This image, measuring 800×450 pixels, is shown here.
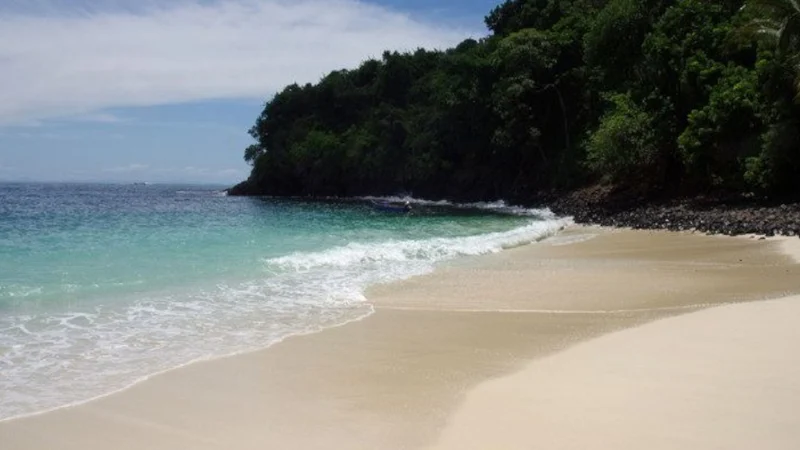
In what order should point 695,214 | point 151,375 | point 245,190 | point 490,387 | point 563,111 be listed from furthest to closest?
point 245,190, point 563,111, point 695,214, point 151,375, point 490,387

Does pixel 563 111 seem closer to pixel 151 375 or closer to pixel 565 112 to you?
pixel 565 112

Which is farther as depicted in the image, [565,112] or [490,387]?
[565,112]

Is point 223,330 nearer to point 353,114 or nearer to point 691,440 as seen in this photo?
point 691,440

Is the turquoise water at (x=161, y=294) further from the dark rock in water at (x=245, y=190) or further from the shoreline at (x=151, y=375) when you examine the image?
the dark rock in water at (x=245, y=190)

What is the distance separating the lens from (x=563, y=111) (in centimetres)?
4500

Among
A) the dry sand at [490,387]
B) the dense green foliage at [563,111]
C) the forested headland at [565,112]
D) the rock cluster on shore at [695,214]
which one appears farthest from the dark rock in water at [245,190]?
the dry sand at [490,387]

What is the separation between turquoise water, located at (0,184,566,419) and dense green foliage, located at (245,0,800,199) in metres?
10.0

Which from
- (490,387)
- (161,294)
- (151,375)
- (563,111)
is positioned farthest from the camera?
(563,111)

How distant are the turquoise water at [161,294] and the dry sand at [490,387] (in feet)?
2.33

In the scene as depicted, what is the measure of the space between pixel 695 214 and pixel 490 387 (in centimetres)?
2231

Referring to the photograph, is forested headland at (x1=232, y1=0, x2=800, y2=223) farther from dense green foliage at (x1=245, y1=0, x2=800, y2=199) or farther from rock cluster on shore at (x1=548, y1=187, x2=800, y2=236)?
rock cluster on shore at (x1=548, y1=187, x2=800, y2=236)

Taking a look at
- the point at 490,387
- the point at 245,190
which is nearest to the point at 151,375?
the point at 490,387

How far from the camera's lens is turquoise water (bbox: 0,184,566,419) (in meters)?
7.23

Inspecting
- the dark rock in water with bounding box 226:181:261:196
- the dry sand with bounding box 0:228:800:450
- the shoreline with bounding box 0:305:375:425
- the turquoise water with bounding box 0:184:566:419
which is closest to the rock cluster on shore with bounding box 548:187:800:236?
the turquoise water with bounding box 0:184:566:419
